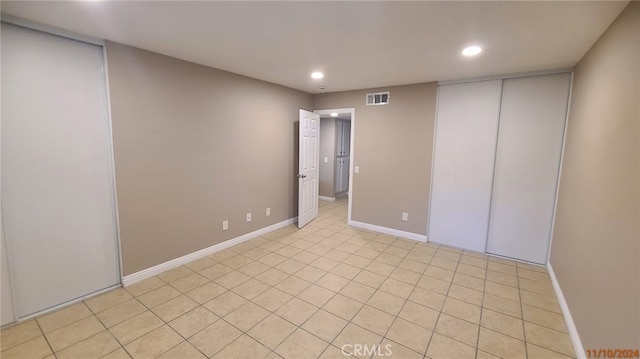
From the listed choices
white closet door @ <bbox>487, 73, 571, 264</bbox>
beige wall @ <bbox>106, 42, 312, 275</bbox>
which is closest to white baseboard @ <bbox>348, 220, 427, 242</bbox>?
white closet door @ <bbox>487, 73, 571, 264</bbox>

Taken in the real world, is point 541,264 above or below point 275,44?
below

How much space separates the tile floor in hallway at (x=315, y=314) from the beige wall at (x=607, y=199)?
1.74ft

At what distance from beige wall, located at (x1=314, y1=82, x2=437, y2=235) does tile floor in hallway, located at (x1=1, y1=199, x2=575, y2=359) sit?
0.97 metres

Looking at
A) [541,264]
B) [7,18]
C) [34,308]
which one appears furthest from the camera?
[541,264]

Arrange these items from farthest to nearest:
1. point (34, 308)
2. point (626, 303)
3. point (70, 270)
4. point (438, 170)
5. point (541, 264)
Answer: point (438, 170), point (541, 264), point (70, 270), point (34, 308), point (626, 303)

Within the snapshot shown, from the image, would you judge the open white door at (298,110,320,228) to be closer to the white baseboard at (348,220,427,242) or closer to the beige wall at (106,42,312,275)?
the beige wall at (106,42,312,275)

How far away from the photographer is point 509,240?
140 inches

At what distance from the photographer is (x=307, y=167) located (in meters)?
4.81

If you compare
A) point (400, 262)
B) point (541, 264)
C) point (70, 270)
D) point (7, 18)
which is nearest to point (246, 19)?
point (7, 18)

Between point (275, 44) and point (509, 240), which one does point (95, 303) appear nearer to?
point (275, 44)

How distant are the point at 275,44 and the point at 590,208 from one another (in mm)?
2960

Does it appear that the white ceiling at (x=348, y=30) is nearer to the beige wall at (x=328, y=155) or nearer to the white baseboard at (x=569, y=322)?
the white baseboard at (x=569, y=322)

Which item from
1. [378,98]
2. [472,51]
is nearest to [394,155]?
[378,98]

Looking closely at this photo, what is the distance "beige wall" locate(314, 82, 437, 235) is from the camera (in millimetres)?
4004
